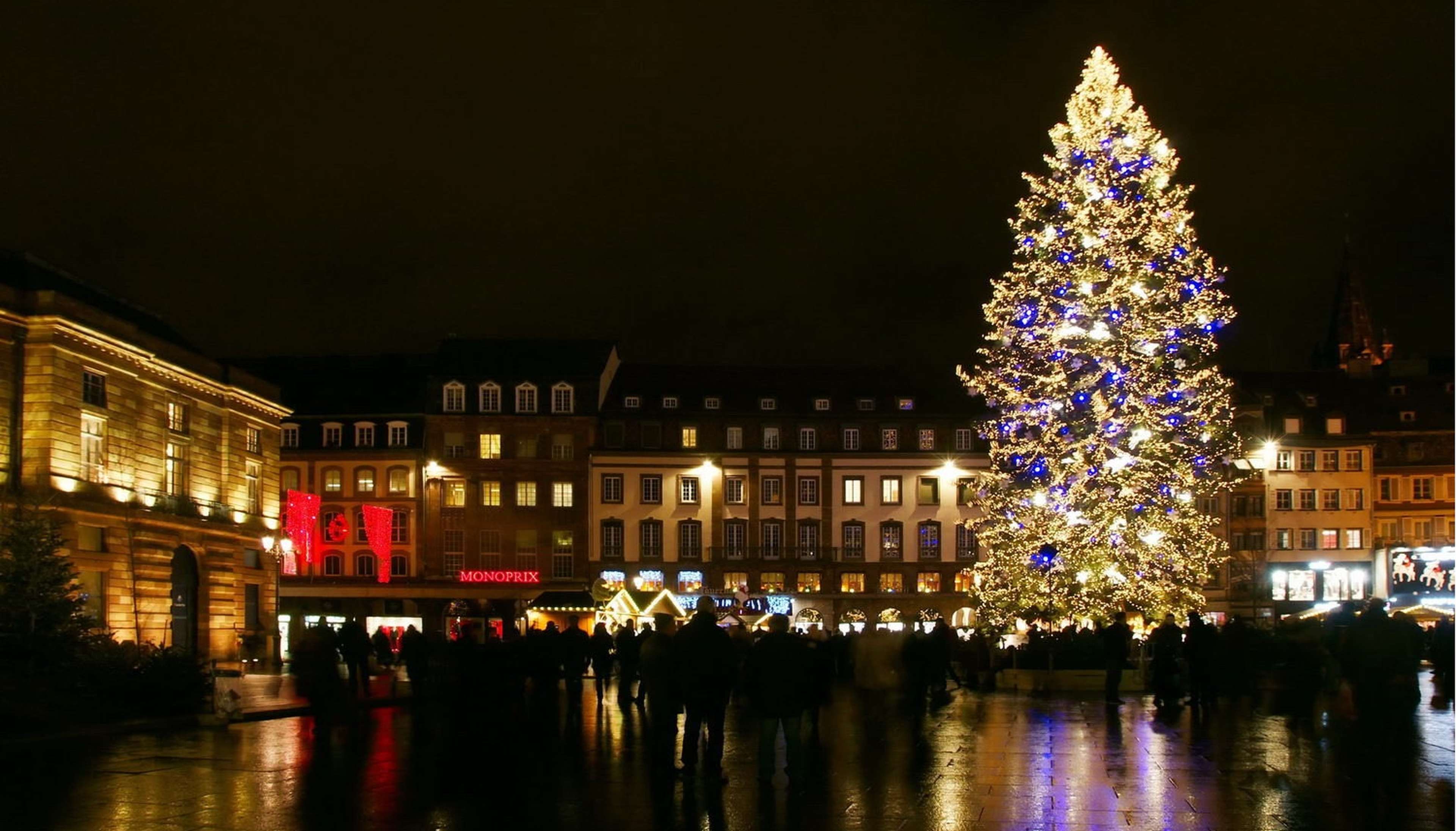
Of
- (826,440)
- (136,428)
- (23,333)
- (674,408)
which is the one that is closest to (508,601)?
(674,408)

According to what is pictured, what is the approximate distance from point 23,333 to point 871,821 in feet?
125

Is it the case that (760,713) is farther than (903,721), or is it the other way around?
(903,721)

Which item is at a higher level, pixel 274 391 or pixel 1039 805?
pixel 274 391

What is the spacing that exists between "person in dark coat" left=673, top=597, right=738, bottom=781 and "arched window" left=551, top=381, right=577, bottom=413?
67.1 meters

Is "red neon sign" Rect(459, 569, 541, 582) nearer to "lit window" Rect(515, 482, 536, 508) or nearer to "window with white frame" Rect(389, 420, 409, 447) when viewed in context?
"lit window" Rect(515, 482, 536, 508)

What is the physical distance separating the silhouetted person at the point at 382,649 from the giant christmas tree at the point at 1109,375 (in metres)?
19.5

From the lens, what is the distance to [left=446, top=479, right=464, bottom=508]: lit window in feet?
268

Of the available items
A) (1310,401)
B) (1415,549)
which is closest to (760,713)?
(1415,549)

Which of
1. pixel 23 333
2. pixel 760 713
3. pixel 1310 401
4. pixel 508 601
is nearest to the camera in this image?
pixel 760 713

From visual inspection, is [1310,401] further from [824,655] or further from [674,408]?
[824,655]

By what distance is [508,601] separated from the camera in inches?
3162

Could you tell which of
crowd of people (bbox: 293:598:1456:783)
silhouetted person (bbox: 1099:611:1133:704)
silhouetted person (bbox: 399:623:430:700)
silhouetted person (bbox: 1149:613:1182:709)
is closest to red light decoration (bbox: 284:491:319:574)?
crowd of people (bbox: 293:598:1456:783)

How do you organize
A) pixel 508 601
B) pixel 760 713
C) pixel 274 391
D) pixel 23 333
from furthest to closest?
pixel 508 601
pixel 274 391
pixel 23 333
pixel 760 713

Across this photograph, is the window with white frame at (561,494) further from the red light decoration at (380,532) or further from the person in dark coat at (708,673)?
the person in dark coat at (708,673)
